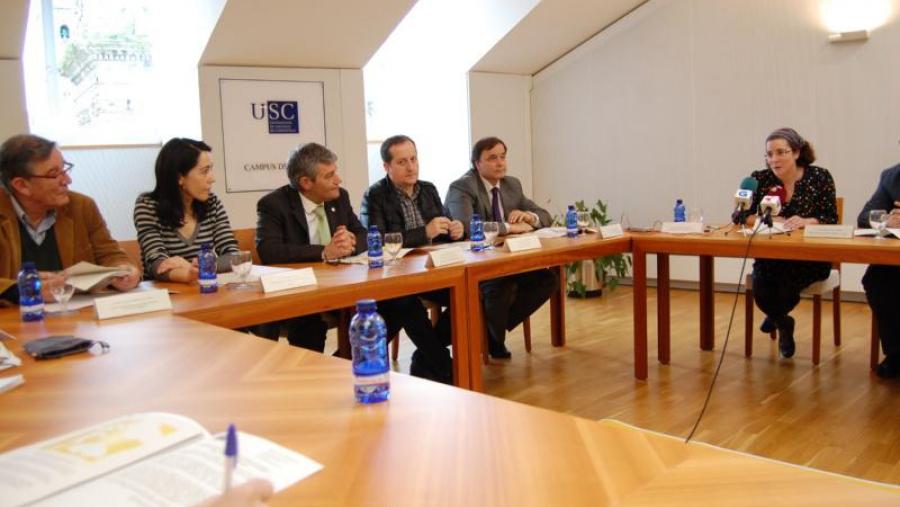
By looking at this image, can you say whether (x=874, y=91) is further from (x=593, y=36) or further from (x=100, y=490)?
(x=100, y=490)

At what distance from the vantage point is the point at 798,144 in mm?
3738

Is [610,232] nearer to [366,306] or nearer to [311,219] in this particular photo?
[311,219]

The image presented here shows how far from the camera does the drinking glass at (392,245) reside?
9.49 ft

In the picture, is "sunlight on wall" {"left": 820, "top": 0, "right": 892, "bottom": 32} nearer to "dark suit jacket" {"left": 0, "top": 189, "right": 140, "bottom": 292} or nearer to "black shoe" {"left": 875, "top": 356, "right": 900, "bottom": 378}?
"black shoe" {"left": 875, "top": 356, "right": 900, "bottom": 378}

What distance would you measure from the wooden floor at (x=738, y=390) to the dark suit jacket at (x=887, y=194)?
0.73 metres

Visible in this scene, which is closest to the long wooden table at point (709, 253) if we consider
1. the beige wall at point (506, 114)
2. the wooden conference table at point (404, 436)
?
the wooden conference table at point (404, 436)

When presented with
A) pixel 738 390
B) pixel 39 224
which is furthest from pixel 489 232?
pixel 39 224

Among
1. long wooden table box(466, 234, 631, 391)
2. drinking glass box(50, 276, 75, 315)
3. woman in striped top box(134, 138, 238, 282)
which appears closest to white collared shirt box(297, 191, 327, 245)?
woman in striped top box(134, 138, 238, 282)

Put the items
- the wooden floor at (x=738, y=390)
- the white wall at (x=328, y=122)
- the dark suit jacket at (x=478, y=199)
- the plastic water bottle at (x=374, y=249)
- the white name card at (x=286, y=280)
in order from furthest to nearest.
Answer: the white wall at (x=328, y=122), the dark suit jacket at (x=478, y=199), the plastic water bottle at (x=374, y=249), the wooden floor at (x=738, y=390), the white name card at (x=286, y=280)

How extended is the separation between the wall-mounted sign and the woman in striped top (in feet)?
6.16

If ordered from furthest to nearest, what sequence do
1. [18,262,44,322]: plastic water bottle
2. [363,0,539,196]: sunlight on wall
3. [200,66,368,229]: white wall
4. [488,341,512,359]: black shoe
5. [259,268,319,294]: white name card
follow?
[363,0,539,196]: sunlight on wall
[200,66,368,229]: white wall
[488,341,512,359]: black shoe
[259,268,319,294]: white name card
[18,262,44,322]: plastic water bottle

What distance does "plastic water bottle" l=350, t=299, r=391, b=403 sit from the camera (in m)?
1.27

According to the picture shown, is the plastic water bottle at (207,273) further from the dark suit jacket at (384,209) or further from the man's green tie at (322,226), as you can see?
the dark suit jacket at (384,209)

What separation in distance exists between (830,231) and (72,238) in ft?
9.66
